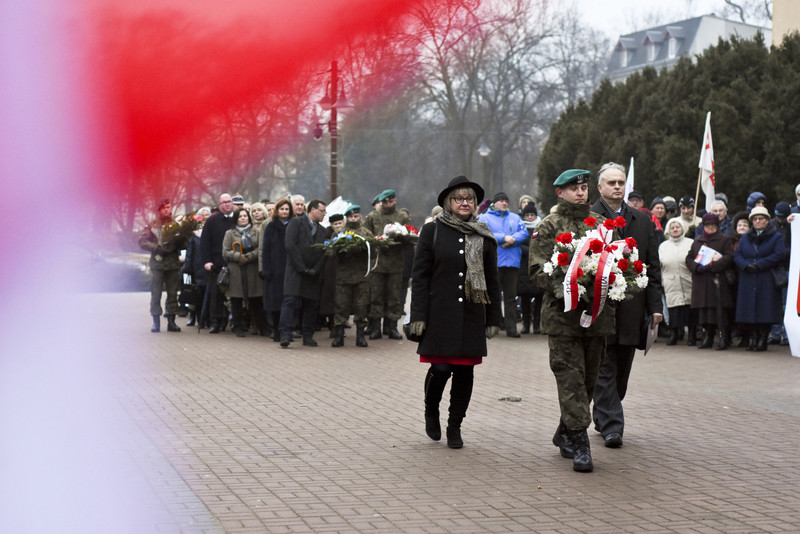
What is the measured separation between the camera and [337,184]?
122 inches

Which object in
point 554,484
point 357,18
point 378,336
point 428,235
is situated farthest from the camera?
point 378,336

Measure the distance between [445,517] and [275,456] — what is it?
6.20 ft

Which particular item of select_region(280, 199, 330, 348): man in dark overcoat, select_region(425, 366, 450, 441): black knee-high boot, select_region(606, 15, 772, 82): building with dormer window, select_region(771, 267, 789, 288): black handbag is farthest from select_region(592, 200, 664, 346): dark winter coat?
select_region(606, 15, 772, 82): building with dormer window

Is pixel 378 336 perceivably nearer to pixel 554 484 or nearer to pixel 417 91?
pixel 554 484

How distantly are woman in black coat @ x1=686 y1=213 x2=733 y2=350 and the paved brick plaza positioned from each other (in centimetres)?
177

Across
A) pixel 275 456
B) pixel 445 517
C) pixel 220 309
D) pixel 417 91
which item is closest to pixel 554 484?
pixel 445 517

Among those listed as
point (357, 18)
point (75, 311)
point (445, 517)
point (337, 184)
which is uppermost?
point (357, 18)

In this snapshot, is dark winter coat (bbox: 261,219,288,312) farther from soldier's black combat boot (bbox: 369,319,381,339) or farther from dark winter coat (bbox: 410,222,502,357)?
dark winter coat (bbox: 410,222,502,357)

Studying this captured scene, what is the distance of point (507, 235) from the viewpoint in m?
15.3

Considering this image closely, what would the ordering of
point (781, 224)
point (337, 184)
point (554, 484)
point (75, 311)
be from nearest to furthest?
point (75, 311)
point (337, 184)
point (554, 484)
point (781, 224)

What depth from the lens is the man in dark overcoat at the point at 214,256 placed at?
15867 millimetres

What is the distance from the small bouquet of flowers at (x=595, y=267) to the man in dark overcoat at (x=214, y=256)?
9.52 metres

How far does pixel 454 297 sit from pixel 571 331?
104 cm

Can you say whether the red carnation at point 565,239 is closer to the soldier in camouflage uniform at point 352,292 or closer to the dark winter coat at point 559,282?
the dark winter coat at point 559,282
